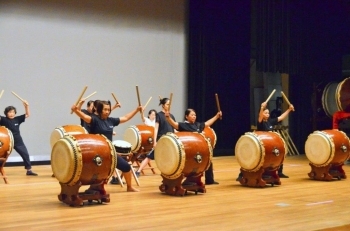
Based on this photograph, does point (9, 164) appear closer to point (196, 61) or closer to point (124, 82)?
point (124, 82)

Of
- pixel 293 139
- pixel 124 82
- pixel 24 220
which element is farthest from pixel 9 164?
pixel 293 139

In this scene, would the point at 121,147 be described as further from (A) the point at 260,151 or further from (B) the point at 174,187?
(A) the point at 260,151

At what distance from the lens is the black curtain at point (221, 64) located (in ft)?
36.6

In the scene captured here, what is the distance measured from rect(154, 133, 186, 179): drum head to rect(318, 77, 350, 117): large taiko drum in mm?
5146

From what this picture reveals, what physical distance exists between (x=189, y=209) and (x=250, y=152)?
1794 mm

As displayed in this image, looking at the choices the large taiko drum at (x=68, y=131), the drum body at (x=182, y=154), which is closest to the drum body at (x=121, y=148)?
the drum body at (x=182, y=154)

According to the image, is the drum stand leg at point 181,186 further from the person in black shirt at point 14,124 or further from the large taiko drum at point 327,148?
the person in black shirt at point 14,124

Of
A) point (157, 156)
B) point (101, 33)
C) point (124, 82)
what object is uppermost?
point (101, 33)

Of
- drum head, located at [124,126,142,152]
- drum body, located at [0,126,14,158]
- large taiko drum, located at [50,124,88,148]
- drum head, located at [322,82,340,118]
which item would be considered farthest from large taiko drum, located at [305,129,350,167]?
drum body, located at [0,126,14,158]

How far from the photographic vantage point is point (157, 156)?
6.03m

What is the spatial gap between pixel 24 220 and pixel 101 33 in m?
5.95

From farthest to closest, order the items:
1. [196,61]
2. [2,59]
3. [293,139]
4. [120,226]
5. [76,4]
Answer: [293,139], [196,61], [76,4], [2,59], [120,226]

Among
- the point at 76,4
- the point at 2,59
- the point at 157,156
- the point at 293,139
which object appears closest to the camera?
the point at 157,156

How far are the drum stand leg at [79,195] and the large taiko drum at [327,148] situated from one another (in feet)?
10.8
